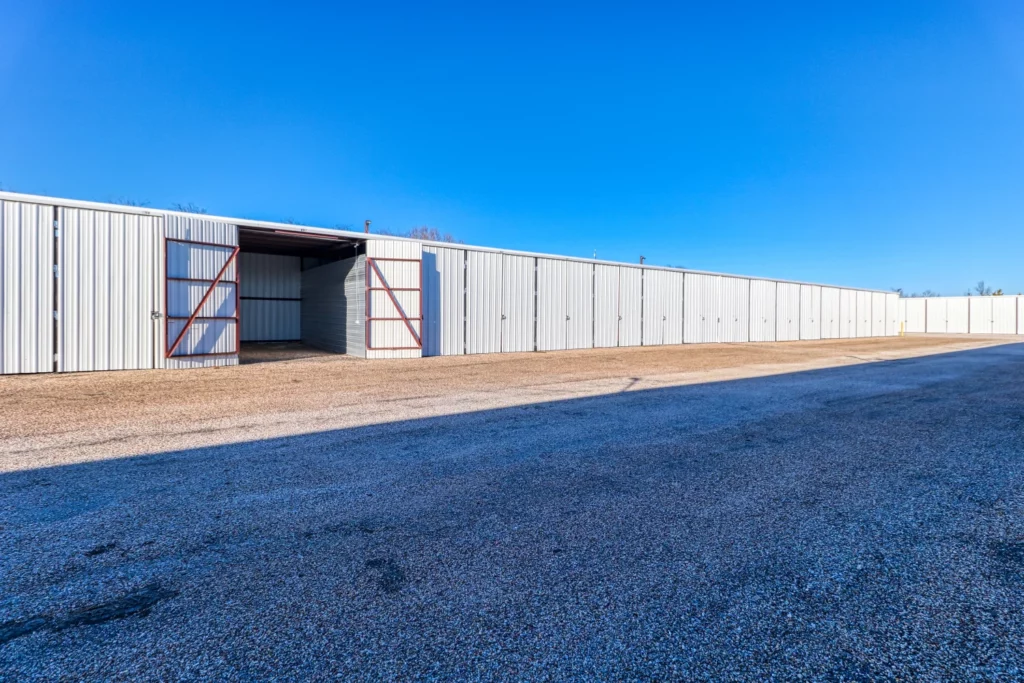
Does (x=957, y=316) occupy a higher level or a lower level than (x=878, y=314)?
higher

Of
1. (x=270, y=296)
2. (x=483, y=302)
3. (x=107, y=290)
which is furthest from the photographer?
(x=270, y=296)

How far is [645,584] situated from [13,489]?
5177mm

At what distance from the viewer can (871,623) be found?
2.48m

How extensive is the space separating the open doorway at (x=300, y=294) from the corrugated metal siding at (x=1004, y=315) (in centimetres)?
5992

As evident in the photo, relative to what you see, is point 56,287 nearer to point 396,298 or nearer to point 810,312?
point 396,298

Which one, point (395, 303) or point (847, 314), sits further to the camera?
point (847, 314)

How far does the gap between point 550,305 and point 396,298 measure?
7.33m

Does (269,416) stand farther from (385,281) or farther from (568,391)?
(385,281)

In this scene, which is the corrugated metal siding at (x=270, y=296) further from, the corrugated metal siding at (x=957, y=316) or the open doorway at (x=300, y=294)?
→ the corrugated metal siding at (x=957, y=316)

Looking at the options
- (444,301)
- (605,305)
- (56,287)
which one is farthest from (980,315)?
(56,287)

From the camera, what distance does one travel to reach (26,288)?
39.5 ft

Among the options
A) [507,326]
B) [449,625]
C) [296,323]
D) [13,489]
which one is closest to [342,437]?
[13,489]

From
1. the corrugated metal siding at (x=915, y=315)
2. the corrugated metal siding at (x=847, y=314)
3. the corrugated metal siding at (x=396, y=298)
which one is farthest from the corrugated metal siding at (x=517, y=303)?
the corrugated metal siding at (x=915, y=315)

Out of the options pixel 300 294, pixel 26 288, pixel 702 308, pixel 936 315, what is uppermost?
pixel 936 315
